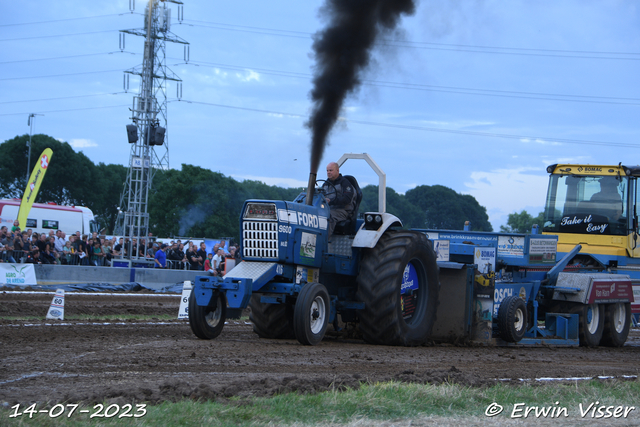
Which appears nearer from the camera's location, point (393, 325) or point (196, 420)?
point (196, 420)

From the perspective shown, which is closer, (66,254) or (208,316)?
(208,316)

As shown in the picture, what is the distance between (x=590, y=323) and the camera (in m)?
12.4

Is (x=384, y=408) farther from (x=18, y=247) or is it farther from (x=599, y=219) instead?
(x=18, y=247)

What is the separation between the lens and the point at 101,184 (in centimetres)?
7619

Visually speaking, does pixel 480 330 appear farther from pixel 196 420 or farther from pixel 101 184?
pixel 101 184

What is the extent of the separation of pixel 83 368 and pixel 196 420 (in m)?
2.44

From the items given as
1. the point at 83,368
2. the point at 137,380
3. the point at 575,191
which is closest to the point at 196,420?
the point at 137,380

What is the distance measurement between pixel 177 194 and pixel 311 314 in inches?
2365

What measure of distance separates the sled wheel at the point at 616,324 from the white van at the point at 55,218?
3185 cm

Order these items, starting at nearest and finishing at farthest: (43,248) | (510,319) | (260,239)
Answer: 1. (260,239)
2. (510,319)
3. (43,248)

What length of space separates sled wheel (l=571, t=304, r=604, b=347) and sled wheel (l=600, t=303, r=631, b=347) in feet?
0.53

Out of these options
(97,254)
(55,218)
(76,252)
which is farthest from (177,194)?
(76,252)

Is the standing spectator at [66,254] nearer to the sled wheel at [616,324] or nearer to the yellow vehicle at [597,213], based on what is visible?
the yellow vehicle at [597,213]

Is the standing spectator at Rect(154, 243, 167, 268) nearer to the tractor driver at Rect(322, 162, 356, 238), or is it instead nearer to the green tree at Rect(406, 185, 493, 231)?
the tractor driver at Rect(322, 162, 356, 238)
